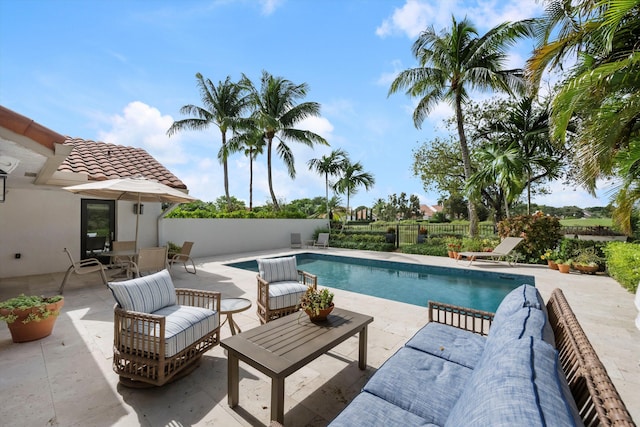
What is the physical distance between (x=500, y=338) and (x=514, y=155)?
425 inches

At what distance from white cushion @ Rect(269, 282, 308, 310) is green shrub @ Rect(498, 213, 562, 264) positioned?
369 inches

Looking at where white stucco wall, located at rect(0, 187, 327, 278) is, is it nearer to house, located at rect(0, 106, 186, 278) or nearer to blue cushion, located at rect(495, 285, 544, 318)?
house, located at rect(0, 106, 186, 278)

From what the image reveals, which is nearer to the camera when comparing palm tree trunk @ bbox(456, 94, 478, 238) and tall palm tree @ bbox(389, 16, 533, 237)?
tall palm tree @ bbox(389, 16, 533, 237)

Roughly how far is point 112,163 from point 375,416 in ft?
35.7

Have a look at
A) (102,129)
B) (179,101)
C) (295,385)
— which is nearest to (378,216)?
(179,101)

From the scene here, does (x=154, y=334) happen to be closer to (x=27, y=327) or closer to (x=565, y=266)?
(x=27, y=327)

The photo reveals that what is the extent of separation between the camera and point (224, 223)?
13.3 metres

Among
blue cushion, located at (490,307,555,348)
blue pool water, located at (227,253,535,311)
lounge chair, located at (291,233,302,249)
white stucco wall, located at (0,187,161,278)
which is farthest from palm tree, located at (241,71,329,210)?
blue cushion, located at (490,307,555,348)

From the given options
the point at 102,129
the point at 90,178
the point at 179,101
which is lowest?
the point at 90,178

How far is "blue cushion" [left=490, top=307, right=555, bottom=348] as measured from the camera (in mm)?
1778

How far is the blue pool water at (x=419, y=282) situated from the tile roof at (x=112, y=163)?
4.30 meters

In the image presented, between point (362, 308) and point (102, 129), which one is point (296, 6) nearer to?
point (362, 308)

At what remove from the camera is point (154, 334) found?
8.56 ft

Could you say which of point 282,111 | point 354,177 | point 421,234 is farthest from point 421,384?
point 282,111
